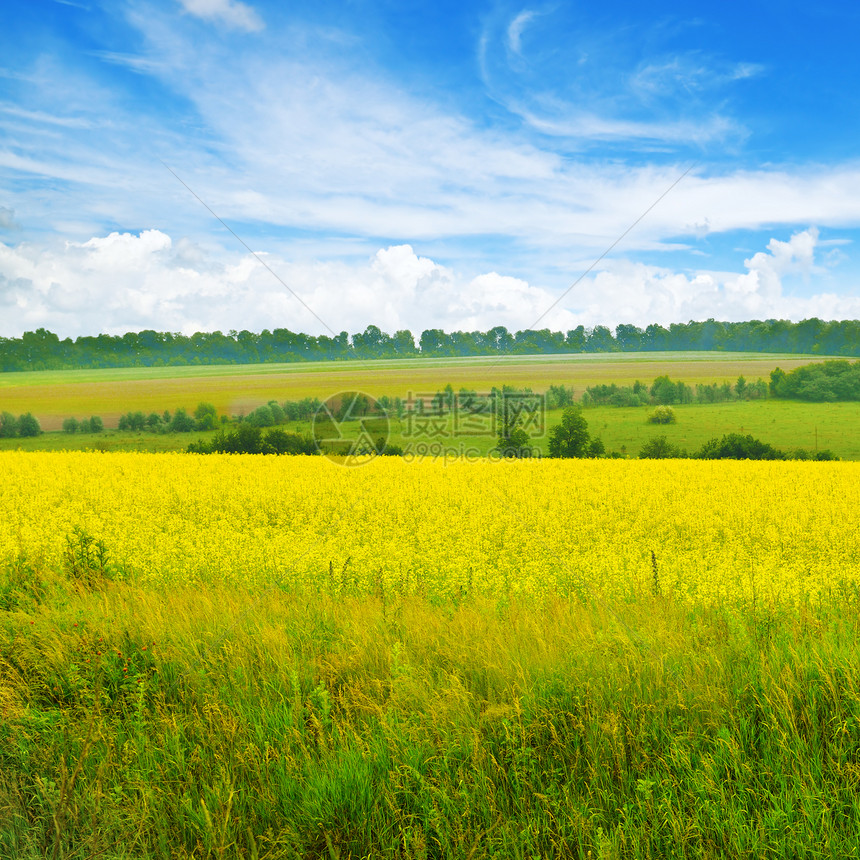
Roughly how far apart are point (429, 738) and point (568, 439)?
100.0 feet

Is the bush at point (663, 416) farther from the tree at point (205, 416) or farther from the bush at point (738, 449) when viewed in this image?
the tree at point (205, 416)

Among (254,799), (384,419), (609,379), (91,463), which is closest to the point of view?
(254,799)

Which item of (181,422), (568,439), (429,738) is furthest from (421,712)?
(181,422)

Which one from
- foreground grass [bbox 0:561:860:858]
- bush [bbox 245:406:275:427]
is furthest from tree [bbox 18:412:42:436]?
foreground grass [bbox 0:561:860:858]

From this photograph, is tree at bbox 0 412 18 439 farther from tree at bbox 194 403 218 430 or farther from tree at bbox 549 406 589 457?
tree at bbox 549 406 589 457

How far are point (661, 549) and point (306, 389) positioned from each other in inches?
1087

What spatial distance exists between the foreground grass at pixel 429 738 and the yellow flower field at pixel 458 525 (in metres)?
2.13

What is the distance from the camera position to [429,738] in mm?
3381

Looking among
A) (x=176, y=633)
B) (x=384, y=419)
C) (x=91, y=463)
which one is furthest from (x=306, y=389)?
(x=176, y=633)

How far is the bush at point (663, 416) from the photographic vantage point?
4122 cm

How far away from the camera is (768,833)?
280 cm

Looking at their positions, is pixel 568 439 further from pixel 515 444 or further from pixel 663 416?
pixel 663 416

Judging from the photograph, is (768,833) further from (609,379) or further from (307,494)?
(609,379)

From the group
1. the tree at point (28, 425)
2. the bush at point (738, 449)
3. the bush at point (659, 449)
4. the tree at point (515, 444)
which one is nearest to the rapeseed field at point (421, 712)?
the tree at point (515, 444)
